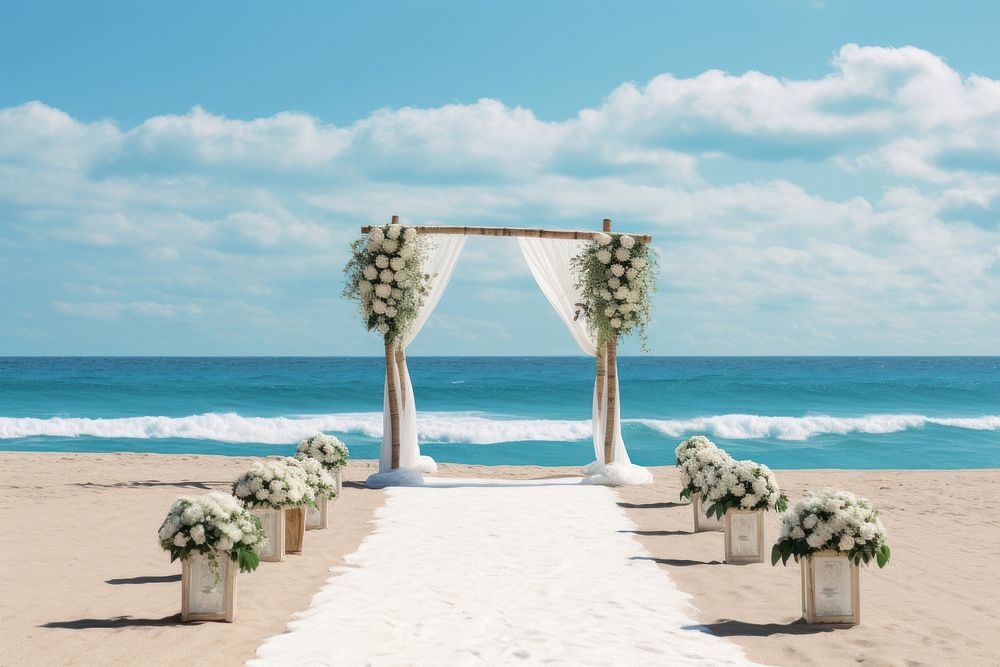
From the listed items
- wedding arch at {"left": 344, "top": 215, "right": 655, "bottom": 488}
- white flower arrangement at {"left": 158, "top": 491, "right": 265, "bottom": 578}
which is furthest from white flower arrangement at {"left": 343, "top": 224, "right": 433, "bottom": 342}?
white flower arrangement at {"left": 158, "top": 491, "right": 265, "bottom": 578}

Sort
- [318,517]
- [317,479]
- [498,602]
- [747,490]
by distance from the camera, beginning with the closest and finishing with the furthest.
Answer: [498,602]
[747,490]
[317,479]
[318,517]

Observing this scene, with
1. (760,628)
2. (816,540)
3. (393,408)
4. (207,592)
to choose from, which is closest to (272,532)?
(207,592)

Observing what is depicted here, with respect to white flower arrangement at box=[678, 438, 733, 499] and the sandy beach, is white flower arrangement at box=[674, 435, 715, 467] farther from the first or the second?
white flower arrangement at box=[678, 438, 733, 499]

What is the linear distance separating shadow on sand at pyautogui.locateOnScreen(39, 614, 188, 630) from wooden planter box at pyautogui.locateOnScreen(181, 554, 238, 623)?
12 cm

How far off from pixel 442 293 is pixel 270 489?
571cm

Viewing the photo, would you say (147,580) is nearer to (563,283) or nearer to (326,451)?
(326,451)

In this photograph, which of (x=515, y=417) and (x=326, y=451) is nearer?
(x=326, y=451)

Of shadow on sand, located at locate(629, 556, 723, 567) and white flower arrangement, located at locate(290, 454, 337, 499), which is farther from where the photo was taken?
white flower arrangement, located at locate(290, 454, 337, 499)

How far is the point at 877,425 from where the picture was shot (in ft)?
85.9

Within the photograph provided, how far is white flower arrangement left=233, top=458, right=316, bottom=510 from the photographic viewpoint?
6544 mm

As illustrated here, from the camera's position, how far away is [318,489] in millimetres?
7457

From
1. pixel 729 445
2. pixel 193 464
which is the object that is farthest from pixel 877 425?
pixel 193 464

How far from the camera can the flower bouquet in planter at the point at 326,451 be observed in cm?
938

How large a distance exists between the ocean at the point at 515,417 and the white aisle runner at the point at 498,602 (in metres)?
10.5
